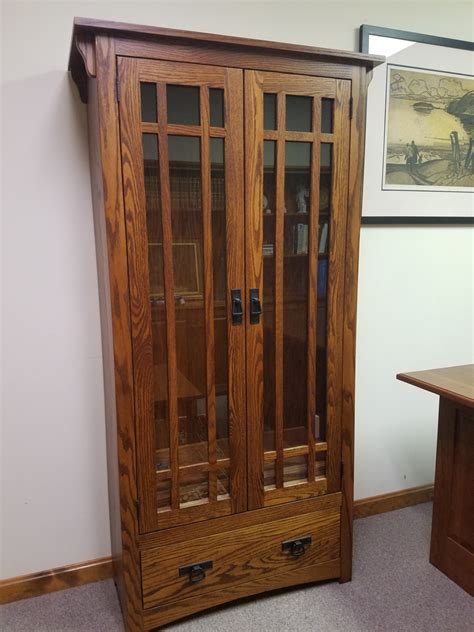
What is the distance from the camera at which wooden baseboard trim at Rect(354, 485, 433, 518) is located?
90.1 inches

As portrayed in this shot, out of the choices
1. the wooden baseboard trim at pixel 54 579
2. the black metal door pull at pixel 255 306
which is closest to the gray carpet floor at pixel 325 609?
the wooden baseboard trim at pixel 54 579

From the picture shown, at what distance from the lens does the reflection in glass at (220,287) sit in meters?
1.46

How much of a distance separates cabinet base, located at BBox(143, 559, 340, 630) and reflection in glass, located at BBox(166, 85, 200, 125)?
63.2 inches

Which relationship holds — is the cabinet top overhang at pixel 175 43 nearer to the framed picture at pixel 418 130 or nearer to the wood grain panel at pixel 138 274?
the wood grain panel at pixel 138 274

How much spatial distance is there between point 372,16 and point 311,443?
5.73ft

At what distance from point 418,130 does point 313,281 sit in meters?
1.00

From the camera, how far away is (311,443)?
171 centimetres

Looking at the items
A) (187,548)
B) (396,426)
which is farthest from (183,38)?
(396,426)

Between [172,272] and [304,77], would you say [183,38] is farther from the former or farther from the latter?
[172,272]

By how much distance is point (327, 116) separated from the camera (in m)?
1.55

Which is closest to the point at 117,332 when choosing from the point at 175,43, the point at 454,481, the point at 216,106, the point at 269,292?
the point at 269,292

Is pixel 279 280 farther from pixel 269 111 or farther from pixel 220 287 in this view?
pixel 269 111

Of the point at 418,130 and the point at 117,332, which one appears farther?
the point at 418,130

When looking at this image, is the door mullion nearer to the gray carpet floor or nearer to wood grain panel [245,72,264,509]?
wood grain panel [245,72,264,509]
